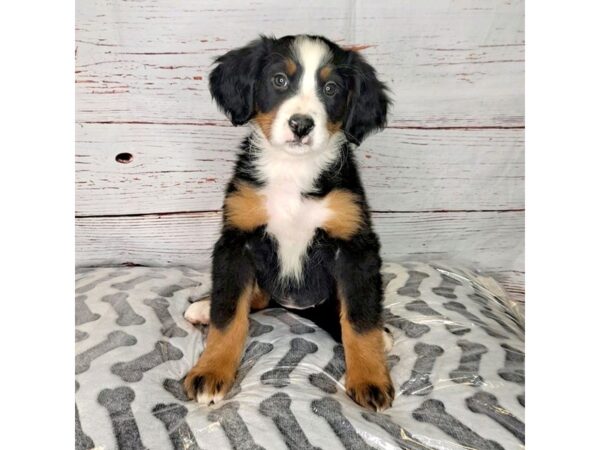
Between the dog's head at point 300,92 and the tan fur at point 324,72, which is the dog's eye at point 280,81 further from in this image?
the tan fur at point 324,72

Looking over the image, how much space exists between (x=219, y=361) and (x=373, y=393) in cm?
48

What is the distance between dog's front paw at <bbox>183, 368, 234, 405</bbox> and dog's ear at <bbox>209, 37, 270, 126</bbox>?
0.84 m

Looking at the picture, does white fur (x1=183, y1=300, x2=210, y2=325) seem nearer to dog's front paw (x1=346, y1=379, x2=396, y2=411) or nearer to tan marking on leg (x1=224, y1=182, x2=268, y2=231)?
tan marking on leg (x1=224, y1=182, x2=268, y2=231)

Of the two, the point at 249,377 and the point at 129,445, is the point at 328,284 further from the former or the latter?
the point at 129,445

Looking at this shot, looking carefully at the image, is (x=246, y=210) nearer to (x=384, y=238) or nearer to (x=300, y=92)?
(x=300, y=92)

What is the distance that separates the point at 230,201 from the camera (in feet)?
6.70

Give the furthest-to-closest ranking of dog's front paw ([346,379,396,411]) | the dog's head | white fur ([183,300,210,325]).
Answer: white fur ([183,300,210,325]) < the dog's head < dog's front paw ([346,379,396,411])

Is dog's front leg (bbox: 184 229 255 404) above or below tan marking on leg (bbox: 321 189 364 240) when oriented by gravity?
below

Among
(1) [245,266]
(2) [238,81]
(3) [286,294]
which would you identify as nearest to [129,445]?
(1) [245,266]

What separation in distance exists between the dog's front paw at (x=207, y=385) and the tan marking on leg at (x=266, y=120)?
2.50ft

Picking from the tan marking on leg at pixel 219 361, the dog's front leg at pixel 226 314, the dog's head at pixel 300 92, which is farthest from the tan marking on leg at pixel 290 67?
the tan marking on leg at pixel 219 361

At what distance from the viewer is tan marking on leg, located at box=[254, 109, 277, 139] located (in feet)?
6.39

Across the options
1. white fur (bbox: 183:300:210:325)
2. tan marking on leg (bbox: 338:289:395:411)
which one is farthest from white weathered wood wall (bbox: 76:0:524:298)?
tan marking on leg (bbox: 338:289:395:411)

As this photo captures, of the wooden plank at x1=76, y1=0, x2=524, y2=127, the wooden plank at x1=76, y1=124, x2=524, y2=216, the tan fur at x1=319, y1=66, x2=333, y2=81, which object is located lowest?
the wooden plank at x1=76, y1=124, x2=524, y2=216
